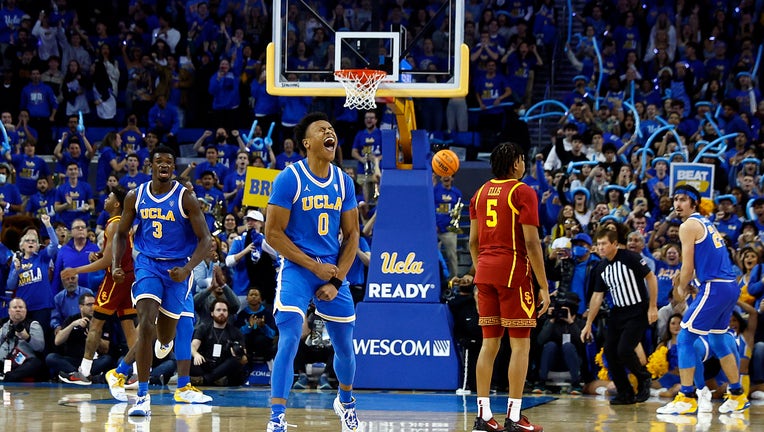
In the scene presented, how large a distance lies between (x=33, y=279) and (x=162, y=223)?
5.94 m

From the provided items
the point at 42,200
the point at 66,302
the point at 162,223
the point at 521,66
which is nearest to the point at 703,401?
the point at 162,223

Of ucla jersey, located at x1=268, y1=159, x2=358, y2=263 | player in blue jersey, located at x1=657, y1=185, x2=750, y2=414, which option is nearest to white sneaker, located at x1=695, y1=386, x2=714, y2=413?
player in blue jersey, located at x1=657, y1=185, x2=750, y2=414

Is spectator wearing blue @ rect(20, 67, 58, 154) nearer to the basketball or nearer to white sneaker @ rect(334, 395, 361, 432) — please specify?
the basketball

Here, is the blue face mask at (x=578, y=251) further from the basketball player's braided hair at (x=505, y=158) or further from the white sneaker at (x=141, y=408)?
the white sneaker at (x=141, y=408)

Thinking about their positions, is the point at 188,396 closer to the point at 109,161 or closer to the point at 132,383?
the point at 132,383

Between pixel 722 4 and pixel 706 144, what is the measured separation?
22.3 ft

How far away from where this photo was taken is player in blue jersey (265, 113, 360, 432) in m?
8.47

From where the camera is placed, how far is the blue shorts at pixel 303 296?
8531 millimetres

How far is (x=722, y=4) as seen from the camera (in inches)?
979

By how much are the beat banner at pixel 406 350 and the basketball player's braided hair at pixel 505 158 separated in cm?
482

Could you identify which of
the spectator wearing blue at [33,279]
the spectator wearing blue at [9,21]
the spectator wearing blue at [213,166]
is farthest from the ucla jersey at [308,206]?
the spectator wearing blue at [9,21]

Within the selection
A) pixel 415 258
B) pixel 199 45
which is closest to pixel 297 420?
pixel 415 258

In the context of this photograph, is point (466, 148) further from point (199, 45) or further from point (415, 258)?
point (415, 258)

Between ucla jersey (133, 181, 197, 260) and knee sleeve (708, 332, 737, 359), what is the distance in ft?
17.3
